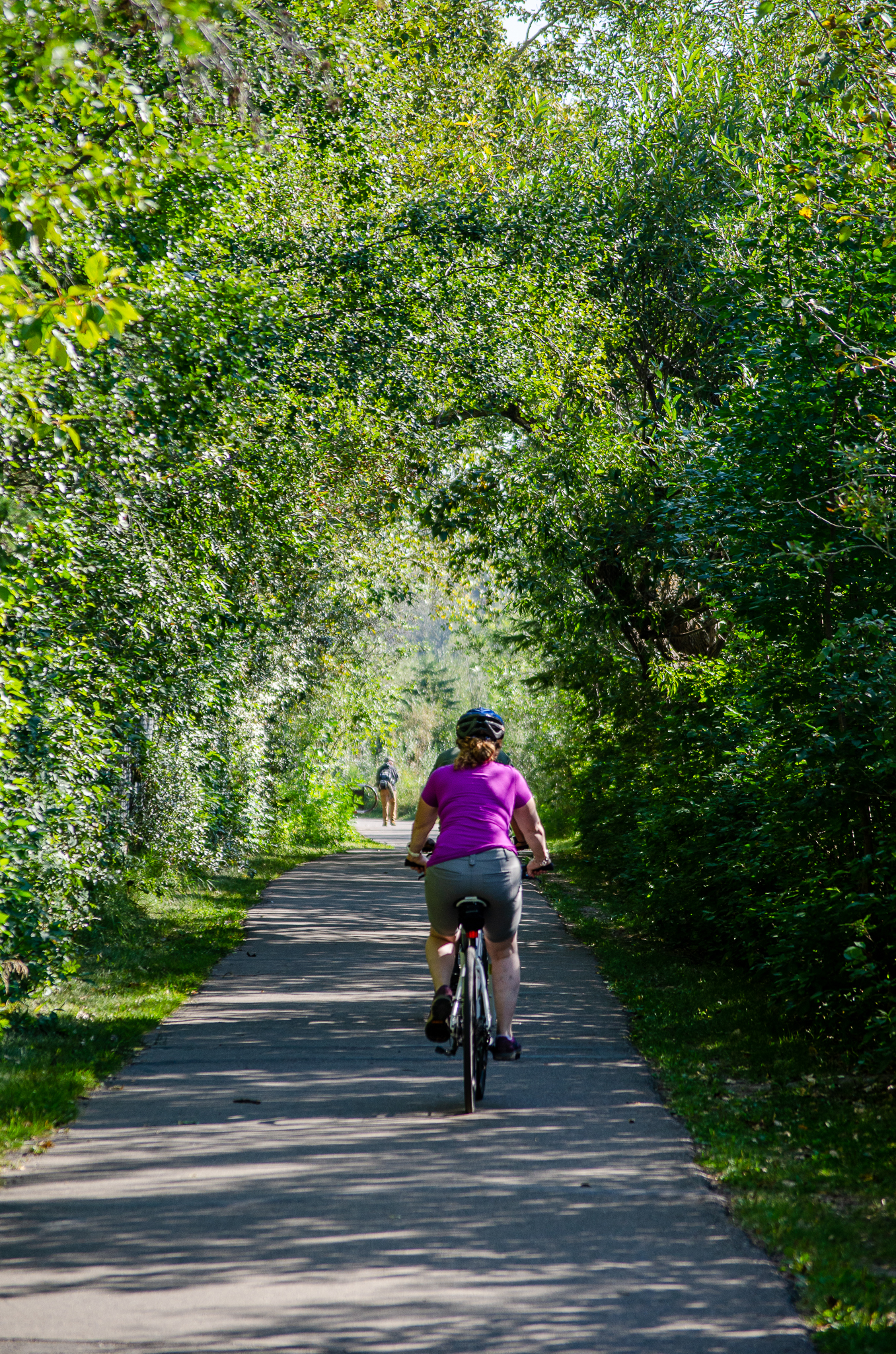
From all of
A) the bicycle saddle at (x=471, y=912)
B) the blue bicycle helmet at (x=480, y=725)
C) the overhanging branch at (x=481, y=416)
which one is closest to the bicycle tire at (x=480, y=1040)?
the bicycle saddle at (x=471, y=912)

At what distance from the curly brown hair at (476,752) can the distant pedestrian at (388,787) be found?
27.9m

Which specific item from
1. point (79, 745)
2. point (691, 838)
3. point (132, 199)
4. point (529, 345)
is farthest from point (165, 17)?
point (529, 345)

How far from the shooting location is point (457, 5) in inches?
819

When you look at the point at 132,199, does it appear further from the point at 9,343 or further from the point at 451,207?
the point at 451,207

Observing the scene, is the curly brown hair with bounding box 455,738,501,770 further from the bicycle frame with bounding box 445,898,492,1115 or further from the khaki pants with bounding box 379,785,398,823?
the khaki pants with bounding box 379,785,398,823

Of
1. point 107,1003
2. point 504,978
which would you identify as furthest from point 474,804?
point 107,1003

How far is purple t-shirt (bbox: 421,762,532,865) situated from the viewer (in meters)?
6.57

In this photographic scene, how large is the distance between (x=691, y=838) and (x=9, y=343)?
6.89 meters

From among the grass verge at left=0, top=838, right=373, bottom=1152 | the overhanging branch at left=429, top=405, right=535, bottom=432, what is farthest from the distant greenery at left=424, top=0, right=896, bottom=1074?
the grass verge at left=0, top=838, right=373, bottom=1152

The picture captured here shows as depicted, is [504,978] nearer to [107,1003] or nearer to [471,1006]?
[471,1006]

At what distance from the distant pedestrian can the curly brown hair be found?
27942 millimetres

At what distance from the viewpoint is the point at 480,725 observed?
6.89m

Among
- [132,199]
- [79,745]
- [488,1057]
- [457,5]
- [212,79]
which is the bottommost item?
[488,1057]

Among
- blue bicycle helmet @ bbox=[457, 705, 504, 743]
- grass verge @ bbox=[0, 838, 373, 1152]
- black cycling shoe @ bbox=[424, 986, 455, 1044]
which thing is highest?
blue bicycle helmet @ bbox=[457, 705, 504, 743]
